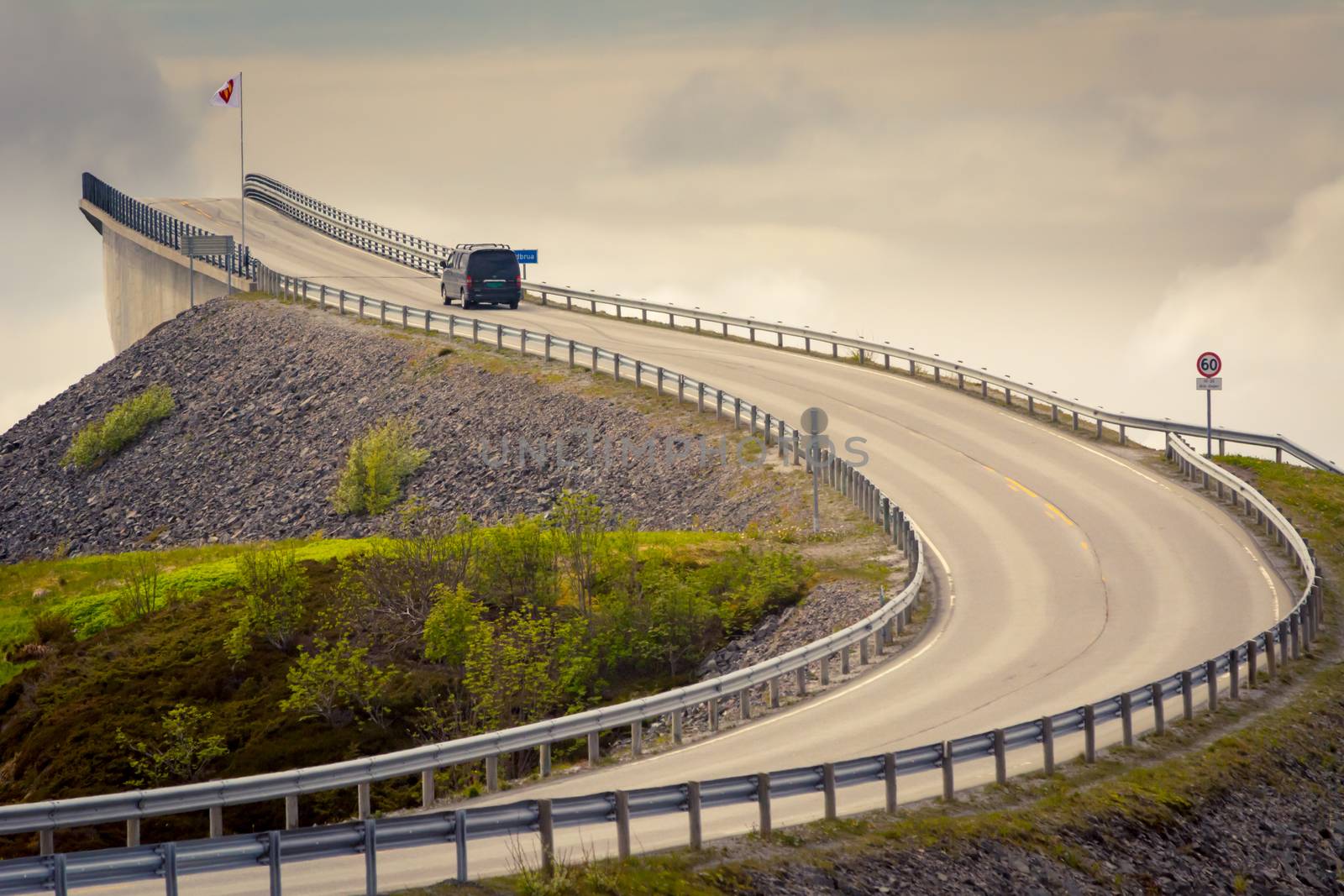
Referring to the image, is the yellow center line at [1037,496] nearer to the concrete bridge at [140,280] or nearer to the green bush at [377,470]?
the green bush at [377,470]

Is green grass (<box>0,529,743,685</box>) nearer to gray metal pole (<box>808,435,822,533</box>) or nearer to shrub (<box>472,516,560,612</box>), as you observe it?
gray metal pole (<box>808,435,822,533</box>)

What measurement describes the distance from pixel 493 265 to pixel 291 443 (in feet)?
40.5

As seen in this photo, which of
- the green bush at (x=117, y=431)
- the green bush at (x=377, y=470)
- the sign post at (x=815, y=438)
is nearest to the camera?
the sign post at (x=815, y=438)

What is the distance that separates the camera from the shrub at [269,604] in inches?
1207

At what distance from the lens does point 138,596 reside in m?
34.3

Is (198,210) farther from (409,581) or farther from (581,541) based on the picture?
(581,541)

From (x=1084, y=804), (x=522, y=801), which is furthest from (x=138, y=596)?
(x=1084, y=804)

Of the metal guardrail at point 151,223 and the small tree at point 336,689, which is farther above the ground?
the metal guardrail at point 151,223

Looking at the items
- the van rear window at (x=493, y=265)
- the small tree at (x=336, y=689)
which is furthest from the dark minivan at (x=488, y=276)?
the small tree at (x=336, y=689)

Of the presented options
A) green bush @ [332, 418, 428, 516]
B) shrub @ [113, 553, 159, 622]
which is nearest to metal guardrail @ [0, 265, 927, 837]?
green bush @ [332, 418, 428, 516]

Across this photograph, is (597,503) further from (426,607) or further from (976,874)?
(976,874)

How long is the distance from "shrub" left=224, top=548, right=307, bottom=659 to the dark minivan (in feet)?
98.4

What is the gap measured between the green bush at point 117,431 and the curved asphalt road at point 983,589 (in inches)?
747

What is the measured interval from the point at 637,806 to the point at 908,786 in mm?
4451
